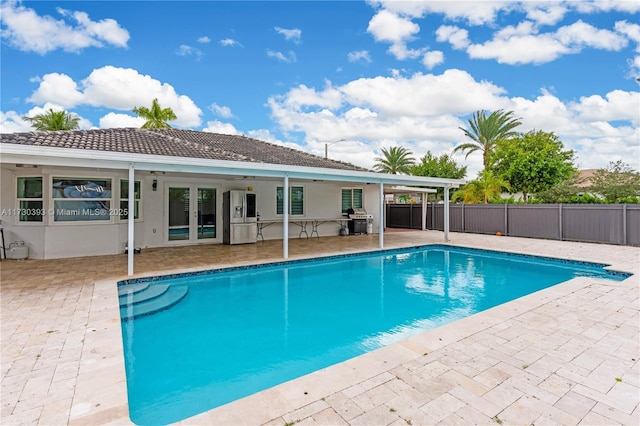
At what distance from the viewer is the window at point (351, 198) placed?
16.3m

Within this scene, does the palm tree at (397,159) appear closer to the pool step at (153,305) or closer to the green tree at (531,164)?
the green tree at (531,164)

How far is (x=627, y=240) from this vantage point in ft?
38.8

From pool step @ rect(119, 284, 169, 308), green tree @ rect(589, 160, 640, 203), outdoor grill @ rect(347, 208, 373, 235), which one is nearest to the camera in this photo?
pool step @ rect(119, 284, 169, 308)

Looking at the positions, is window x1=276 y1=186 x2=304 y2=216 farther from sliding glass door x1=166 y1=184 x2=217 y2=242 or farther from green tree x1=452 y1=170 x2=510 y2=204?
green tree x1=452 y1=170 x2=510 y2=204

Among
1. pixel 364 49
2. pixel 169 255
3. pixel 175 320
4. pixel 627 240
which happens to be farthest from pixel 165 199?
pixel 627 240

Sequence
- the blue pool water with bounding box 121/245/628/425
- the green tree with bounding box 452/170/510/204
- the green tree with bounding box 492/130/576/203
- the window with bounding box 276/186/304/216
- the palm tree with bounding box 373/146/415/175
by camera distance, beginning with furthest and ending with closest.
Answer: the palm tree with bounding box 373/146/415/175
the green tree with bounding box 492/130/576/203
the green tree with bounding box 452/170/510/204
the window with bounding box 276/186/304/216
the blue pool water with bounding box 121/245/628/425

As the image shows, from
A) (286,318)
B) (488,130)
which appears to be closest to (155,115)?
(488,130)

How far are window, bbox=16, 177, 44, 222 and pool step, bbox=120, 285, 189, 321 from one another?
5.43 metres

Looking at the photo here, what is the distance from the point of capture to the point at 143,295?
5980mm

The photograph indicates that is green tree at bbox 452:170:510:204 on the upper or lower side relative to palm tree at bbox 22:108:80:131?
lower

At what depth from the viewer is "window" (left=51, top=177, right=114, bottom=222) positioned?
9031 mm

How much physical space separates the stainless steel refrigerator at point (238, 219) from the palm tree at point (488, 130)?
19446 millimetres

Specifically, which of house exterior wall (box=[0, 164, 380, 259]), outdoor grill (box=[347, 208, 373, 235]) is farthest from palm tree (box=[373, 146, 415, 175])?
house exterior wall (box=[0, 164, 380, 259])

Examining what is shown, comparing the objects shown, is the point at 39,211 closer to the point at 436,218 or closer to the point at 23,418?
the point at 23,418
